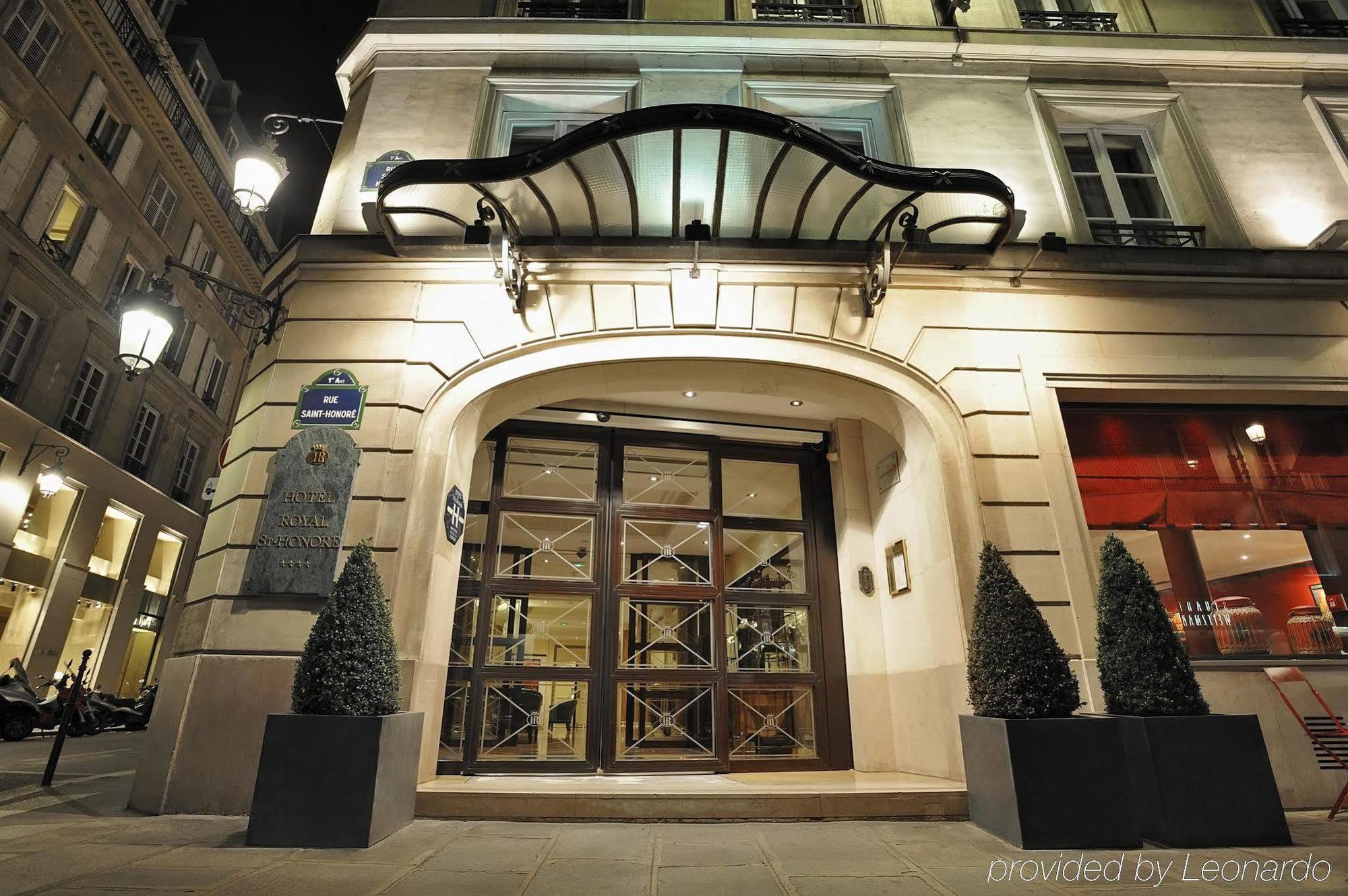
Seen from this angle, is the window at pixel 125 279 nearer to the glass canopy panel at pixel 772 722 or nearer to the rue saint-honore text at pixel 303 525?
the rue saint-honore text at pixel 303 525

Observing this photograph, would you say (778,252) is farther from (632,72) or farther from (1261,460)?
(1261,460)

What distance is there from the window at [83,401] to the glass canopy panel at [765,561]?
1985cm

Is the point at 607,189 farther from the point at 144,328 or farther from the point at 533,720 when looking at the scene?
the point at 533,720

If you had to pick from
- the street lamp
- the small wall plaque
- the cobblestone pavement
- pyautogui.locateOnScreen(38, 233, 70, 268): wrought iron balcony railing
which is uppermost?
pyautogui.locateOnScreen(38, 233, 70, 268): wrought iron balcony railing

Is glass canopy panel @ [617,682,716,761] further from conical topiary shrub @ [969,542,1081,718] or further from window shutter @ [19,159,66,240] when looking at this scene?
window shutter @ [19,159,66,240]

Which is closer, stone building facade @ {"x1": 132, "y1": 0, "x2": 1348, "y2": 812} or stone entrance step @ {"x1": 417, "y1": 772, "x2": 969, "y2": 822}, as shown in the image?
stone entrance step @ {"x1": 417, "y1": 772, "x2": 969, "y2": 822}

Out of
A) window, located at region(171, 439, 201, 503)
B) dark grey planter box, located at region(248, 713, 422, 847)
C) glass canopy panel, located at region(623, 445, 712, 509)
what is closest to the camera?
dark grey planter box, located at region(248, 713, 422, 847)

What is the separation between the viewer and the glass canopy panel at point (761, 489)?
28.7 feet

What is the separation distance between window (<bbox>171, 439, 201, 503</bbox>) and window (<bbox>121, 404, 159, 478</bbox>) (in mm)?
1654

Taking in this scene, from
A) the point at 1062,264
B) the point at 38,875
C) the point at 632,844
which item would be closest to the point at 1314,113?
the point at 1062,264

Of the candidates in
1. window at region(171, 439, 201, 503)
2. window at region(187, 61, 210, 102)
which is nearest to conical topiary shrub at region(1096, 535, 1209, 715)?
window at region(171, 439, 201, 503)

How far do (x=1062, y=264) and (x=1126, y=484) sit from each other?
254 cm

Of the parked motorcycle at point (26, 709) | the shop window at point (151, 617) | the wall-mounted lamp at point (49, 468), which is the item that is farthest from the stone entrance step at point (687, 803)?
the shop window at point (151, 617)

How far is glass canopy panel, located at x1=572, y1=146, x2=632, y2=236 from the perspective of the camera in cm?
618
